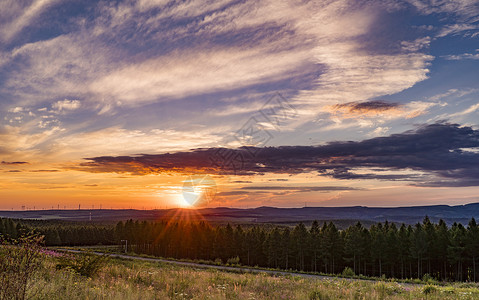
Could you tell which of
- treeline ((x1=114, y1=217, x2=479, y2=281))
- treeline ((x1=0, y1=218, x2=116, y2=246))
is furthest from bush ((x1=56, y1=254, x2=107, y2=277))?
treeline ((x1=0, y1=218, x2=116, y2=246))

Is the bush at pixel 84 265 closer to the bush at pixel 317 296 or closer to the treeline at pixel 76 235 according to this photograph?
the bush at pixel 317 296

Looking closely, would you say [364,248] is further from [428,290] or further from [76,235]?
[76,235]

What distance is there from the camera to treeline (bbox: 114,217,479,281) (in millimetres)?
68812

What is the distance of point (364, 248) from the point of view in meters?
73.6

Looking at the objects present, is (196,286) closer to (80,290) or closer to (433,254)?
(80,290)

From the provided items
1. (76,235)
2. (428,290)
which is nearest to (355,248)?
(428,290)

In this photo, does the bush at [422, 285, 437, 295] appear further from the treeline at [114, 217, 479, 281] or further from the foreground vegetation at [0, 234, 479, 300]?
the treeline at [114, 217, 479, 281]

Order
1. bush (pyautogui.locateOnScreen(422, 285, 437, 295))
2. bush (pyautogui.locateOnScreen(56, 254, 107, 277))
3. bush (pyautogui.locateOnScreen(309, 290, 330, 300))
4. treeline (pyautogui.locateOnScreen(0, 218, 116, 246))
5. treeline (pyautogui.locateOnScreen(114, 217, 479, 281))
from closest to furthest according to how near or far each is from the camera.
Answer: bush (pyautogui.locateOnScreen(309, 290, 330, 300)), bush (pyautogui.locateOnScreen(56, 254, 107, 277)), bush (pyautogui.locateOnScreen(422, 285, 437, 295)), treeline (pyautogui.locateOnScreen(114, 217, 479, 281)), treeline (pyautogui.locateOnScreen(0, 218, 116, 246))

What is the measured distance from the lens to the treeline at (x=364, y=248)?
226 feet

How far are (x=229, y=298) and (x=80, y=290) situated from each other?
4153 millimetres

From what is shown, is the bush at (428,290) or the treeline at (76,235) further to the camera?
the treeline at (76,235)

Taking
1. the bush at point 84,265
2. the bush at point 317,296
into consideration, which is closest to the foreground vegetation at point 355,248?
the bush at point 317,296

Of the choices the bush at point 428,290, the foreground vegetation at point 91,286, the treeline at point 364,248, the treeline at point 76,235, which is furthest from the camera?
the treeline at point 76,235

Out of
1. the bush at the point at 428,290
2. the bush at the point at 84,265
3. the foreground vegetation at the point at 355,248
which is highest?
the bush at the point at 84,265
